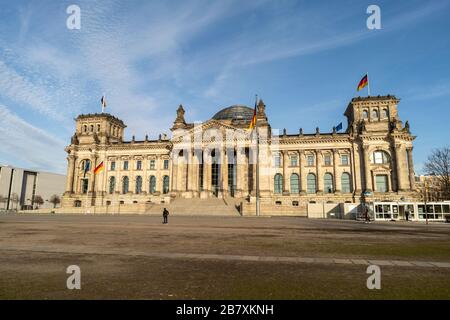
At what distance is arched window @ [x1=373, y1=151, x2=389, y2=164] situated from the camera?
63078 millimetres

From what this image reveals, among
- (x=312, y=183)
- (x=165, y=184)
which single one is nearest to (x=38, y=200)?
(x=165, y=184)

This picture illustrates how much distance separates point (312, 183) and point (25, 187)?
375 feet

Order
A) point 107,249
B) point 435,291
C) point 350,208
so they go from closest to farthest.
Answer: point 435,291
point 107,249
point 350,208

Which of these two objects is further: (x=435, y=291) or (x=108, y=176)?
(x=108, y=176)

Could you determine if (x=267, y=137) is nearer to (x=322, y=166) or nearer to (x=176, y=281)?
(x=322, y=166)

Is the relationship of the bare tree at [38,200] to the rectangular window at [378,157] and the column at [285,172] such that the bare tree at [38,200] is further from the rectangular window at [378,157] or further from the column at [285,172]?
the rectangular window at [378,157]

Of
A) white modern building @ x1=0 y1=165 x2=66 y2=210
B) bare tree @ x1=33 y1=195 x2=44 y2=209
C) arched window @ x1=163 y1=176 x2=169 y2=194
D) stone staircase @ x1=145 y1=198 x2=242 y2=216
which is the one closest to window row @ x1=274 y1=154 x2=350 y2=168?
stone staircase @ x1=145 y1=198 x2=242 y2=216

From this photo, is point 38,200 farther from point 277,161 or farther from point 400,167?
point 400,167

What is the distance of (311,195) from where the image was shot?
6562 centimetres

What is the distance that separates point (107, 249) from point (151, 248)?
62.0 inches

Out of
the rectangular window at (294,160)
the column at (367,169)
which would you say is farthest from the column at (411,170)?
the rectangular window at (294,160)

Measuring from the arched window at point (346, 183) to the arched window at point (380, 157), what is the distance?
21.1 feet

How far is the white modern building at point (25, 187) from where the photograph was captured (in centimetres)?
11160
